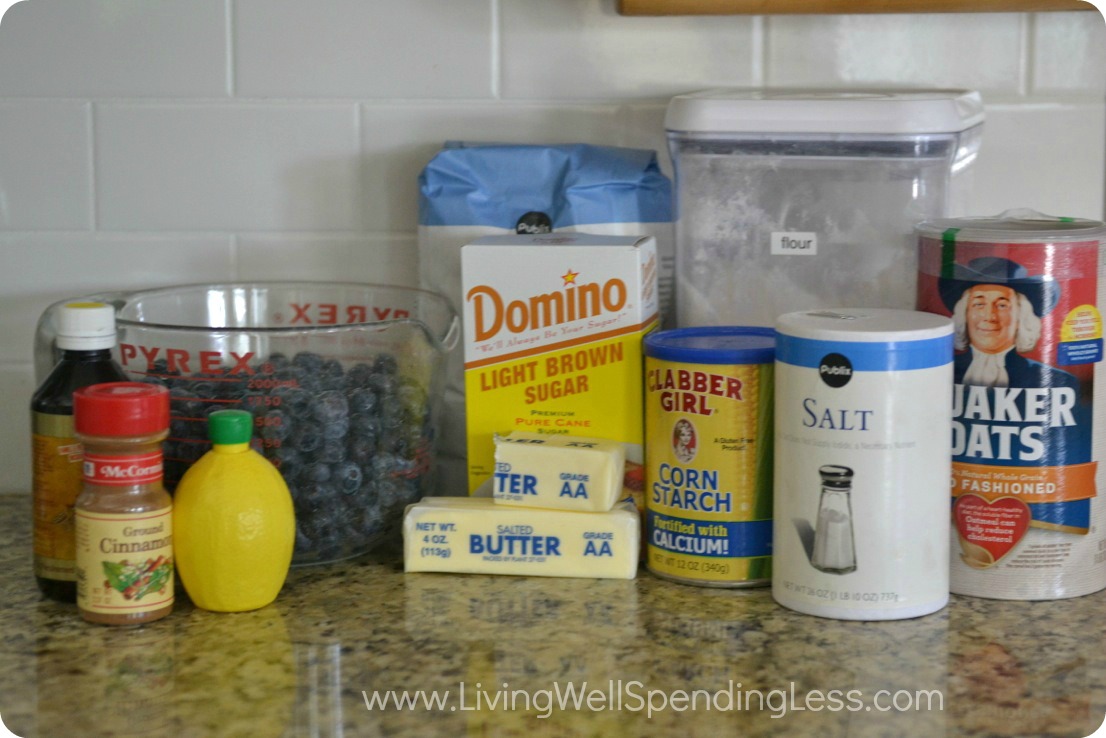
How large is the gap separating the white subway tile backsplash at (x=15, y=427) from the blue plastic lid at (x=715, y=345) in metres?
0.63

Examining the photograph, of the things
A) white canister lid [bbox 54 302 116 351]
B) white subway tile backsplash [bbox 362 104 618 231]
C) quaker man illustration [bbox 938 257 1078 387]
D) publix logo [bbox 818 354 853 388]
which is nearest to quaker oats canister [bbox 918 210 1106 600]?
quaker man illustration [bbox 938 257 1078 387]

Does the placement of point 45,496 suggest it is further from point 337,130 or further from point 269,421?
point 337,130

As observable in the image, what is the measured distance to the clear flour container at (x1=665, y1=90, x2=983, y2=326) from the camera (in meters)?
0.95

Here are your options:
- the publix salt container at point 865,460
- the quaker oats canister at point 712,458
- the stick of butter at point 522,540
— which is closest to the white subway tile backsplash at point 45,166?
the stick of butter at point 522,540

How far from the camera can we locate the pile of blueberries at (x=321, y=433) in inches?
35.5

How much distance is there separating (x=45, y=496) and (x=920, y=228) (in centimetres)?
66

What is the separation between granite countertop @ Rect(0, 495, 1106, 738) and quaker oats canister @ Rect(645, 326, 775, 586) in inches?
1.0

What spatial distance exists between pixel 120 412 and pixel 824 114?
0.56 m

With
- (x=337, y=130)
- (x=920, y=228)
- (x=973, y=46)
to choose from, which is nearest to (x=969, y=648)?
(x=920, y=228)

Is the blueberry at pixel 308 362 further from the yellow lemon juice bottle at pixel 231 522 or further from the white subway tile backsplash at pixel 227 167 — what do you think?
the white subway tile backsplash at pixel 227 167

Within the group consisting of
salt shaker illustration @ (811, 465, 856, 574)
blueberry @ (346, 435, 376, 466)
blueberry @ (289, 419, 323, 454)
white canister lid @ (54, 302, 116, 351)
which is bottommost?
salt shaker illustration @ (811, 465, 856, 574)

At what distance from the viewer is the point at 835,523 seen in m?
0.82

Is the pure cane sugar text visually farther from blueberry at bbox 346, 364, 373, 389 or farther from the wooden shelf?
the wooden shelf

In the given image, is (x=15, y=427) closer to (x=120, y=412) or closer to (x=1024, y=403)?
(x=120, y=412)
